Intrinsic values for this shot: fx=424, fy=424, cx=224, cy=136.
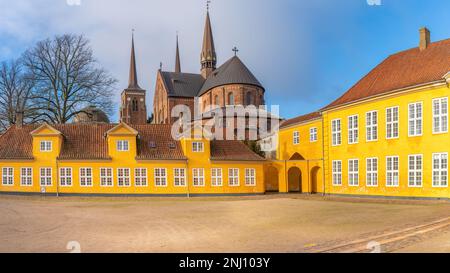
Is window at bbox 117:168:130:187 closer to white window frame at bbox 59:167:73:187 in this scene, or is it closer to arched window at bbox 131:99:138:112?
white window frame at bbox 59:167:73:187

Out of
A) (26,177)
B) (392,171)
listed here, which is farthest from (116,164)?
(392,171)

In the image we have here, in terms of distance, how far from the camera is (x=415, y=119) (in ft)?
95.3

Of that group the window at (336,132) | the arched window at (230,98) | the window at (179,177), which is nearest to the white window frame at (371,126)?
the window at (336,132)

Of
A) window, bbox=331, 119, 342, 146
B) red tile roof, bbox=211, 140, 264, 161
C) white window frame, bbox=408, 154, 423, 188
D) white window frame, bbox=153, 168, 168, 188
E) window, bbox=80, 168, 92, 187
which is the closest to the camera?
white window frame, bbox=408, 154, 423, 188

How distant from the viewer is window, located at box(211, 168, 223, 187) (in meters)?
37.6

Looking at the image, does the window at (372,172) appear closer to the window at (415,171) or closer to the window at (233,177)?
the window at (415,171)

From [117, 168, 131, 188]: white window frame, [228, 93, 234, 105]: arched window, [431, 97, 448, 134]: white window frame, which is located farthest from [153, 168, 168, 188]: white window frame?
[228, 93, 234, 105]: arched window

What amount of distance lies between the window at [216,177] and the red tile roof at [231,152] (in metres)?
1.08

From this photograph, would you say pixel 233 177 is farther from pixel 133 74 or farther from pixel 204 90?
pixel 133 74

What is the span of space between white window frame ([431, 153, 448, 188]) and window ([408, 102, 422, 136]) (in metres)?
2.11

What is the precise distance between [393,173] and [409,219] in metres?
14.2

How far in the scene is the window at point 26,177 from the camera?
3525 centimetres

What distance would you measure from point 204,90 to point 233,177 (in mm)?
36154
